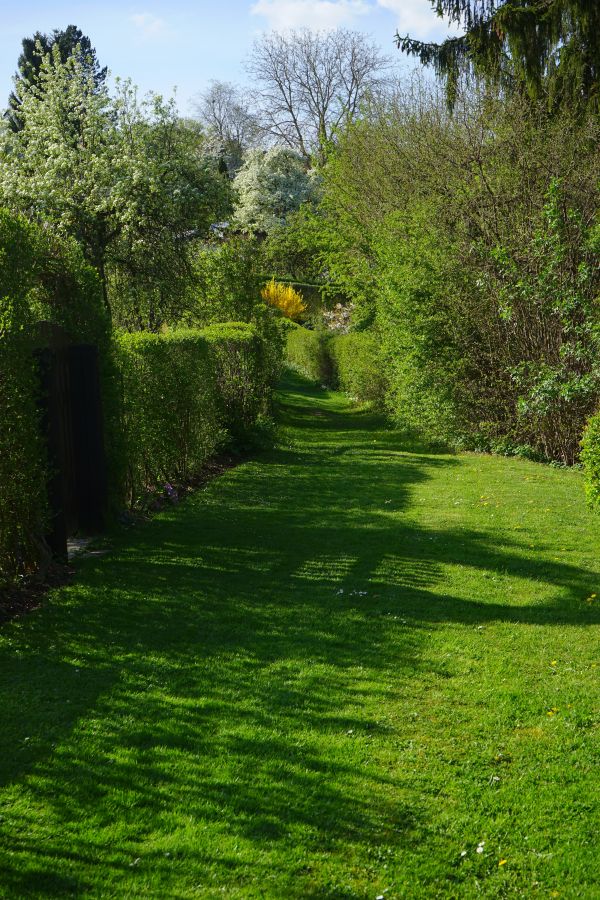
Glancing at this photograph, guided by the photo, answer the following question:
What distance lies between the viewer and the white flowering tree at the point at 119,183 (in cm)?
1580

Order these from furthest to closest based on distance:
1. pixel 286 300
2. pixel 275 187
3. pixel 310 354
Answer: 1. pixel 275 187
2. pixel 286 300
3. pixel 310 354

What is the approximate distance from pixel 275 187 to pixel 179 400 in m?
39.9

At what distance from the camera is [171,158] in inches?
698

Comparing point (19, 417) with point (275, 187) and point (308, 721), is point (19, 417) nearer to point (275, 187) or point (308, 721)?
point (308, 721)

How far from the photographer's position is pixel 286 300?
135ft

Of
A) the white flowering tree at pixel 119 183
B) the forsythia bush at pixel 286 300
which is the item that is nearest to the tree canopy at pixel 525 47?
the white flowering tree at pixel 119 183

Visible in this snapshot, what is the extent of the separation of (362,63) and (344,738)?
54298 millimetres

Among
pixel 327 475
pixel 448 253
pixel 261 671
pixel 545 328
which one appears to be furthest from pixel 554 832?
pixel 448 253

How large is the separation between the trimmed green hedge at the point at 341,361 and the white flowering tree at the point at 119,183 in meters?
6.49

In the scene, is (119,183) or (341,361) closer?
(119,183)

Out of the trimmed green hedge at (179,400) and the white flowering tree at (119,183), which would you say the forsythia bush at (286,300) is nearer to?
the white flowering tree at (119,183)

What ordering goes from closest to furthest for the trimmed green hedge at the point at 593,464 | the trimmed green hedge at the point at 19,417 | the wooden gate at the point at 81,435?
1. the trimmed green hedge at the point at 19,417
2. the trimmed green hedge at the point at 593,464
3. the wooden gate at the point at 81,435

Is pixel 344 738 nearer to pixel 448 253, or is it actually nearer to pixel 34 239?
pixel 34 239

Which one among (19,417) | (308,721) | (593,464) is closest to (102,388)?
(19,417)
